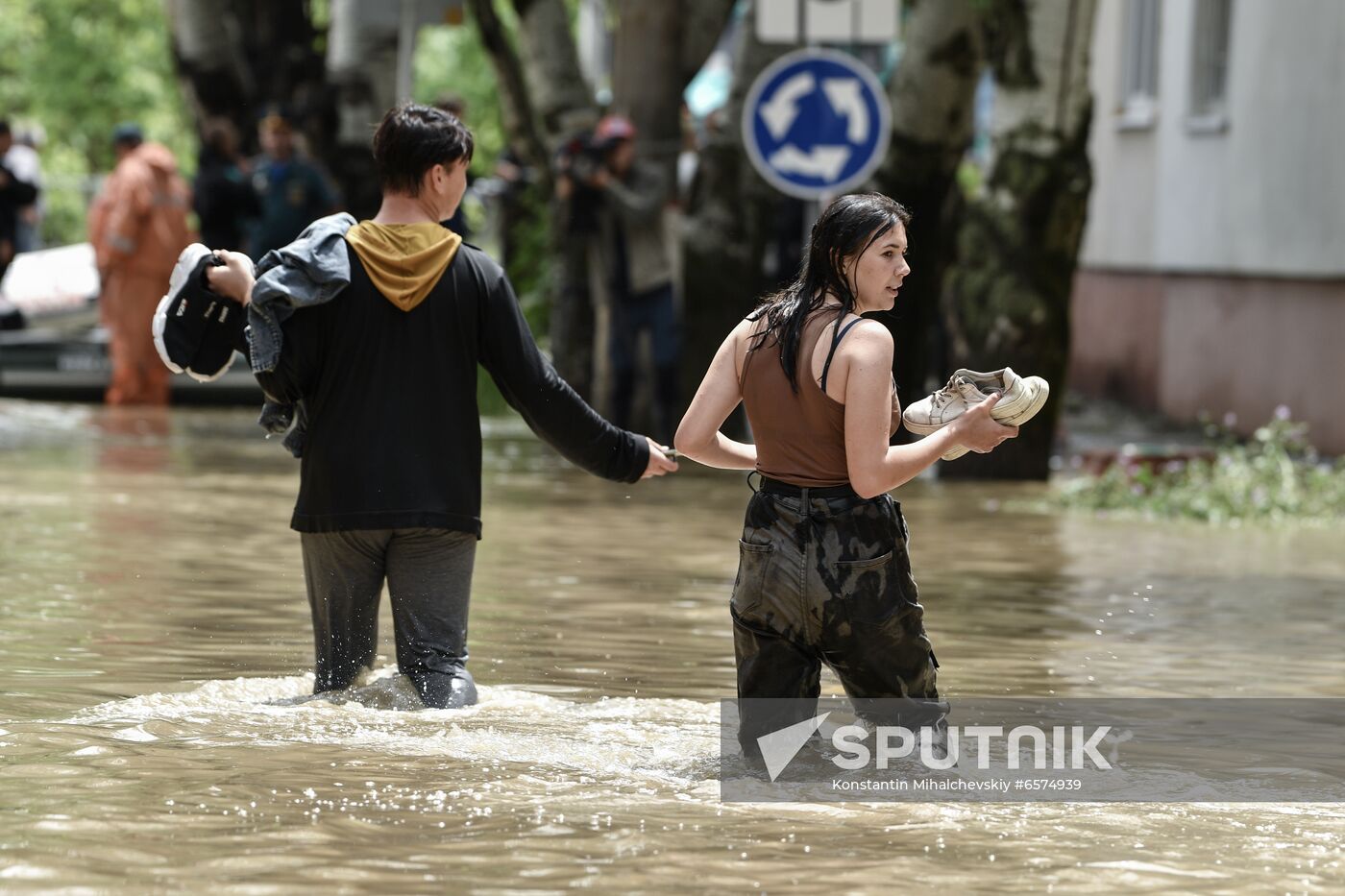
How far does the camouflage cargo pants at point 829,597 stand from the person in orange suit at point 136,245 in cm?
1435

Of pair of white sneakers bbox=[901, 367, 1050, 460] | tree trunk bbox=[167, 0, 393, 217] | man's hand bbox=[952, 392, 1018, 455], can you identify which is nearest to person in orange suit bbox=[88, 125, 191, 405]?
tree trunk bbox=[167, 0, 393, 217]

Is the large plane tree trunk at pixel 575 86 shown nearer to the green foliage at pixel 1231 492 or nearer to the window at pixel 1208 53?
the green foliage at pixel 1231 492

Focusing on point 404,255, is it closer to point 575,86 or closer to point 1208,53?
point 575,86

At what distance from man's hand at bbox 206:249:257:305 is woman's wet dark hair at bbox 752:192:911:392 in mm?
1560

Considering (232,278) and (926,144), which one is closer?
(232,278)

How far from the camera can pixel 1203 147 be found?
2317 centimetres

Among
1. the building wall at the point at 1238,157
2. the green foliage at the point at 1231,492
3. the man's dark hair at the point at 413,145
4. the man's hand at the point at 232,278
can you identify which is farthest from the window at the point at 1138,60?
the man's hand at the point at 232,278

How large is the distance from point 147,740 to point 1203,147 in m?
17.9

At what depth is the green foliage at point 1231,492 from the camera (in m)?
14.7

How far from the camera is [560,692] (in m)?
7.93

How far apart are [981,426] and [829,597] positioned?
556mm

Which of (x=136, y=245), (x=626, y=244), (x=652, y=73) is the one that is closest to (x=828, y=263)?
(x=626, y=244)

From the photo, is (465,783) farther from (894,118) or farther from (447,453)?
(894,118)

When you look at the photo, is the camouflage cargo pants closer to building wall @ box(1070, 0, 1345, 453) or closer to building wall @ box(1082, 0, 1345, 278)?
building wall @ box(1070, 0, 1345, 453)
